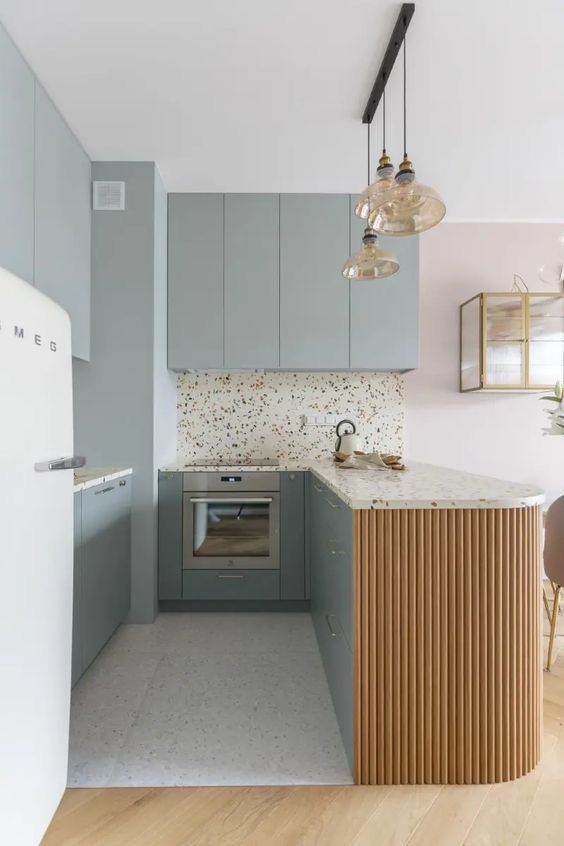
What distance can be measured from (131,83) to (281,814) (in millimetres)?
2770

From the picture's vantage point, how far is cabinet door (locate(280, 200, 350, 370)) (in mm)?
2854

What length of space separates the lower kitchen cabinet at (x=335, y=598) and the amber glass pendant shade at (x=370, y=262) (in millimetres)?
1032

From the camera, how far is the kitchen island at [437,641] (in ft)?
4.37

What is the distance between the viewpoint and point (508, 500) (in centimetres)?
129

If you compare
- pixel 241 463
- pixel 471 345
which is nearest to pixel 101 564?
pixel 241 463

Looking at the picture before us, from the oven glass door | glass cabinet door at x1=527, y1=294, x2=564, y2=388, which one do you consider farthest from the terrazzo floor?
glass cabinet door at x1=527, y1=294, x2=564, y2=388

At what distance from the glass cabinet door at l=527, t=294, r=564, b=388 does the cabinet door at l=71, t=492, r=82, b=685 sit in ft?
9.52

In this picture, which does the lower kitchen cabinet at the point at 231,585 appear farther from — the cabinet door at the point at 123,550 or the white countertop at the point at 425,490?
the white countertop at the point at 425,490

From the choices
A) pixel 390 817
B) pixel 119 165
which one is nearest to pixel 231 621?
pixel 390 817

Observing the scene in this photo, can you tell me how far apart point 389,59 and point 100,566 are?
2.47m

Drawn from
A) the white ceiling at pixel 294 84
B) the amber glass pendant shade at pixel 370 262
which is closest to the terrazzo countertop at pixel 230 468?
the amber glass pendant shade at pixel 370 262

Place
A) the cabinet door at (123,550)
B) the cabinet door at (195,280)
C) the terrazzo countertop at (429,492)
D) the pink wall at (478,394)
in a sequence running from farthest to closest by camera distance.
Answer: the pink wall at (478,394), the cabinet door at (195,280), the cabinet door at (123,550), the terrazzo countertop at (429,492)

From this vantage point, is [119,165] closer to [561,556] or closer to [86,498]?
[86,498]

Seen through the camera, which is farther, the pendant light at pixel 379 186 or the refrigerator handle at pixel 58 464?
the pendant light at pixel 379 186
